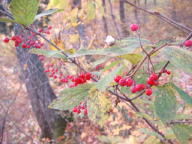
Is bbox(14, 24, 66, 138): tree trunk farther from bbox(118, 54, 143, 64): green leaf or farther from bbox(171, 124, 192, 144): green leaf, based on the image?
bbox(118, 54, 143, 64): green leaf

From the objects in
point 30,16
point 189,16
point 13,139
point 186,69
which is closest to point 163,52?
point 186,69

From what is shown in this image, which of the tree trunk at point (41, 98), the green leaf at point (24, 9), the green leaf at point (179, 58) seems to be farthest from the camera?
the tree trunk at point (41, 98)

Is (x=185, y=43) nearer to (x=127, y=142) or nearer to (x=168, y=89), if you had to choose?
(x=168, y=89)

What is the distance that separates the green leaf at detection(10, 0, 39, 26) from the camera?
857 mm

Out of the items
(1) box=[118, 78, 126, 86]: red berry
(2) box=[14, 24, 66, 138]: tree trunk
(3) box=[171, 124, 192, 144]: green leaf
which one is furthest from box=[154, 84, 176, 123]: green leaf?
(2) box=[14, 24, 66, 138]: tree trunk

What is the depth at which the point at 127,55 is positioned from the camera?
79 centimetres

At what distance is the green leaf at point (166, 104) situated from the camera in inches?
34.6

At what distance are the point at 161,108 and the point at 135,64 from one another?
24 centimetres

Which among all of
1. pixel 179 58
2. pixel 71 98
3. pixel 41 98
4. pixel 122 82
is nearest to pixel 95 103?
pixel 71 98

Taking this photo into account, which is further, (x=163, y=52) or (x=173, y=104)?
(x=173, y=104)

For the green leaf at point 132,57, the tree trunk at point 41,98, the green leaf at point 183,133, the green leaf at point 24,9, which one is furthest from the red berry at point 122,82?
the tree trunk at point 41,98

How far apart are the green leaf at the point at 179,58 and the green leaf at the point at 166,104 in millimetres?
264

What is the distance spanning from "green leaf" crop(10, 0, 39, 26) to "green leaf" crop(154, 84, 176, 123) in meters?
0.72

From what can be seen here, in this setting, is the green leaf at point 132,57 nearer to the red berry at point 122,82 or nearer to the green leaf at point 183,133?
the red berry at point 122,82
